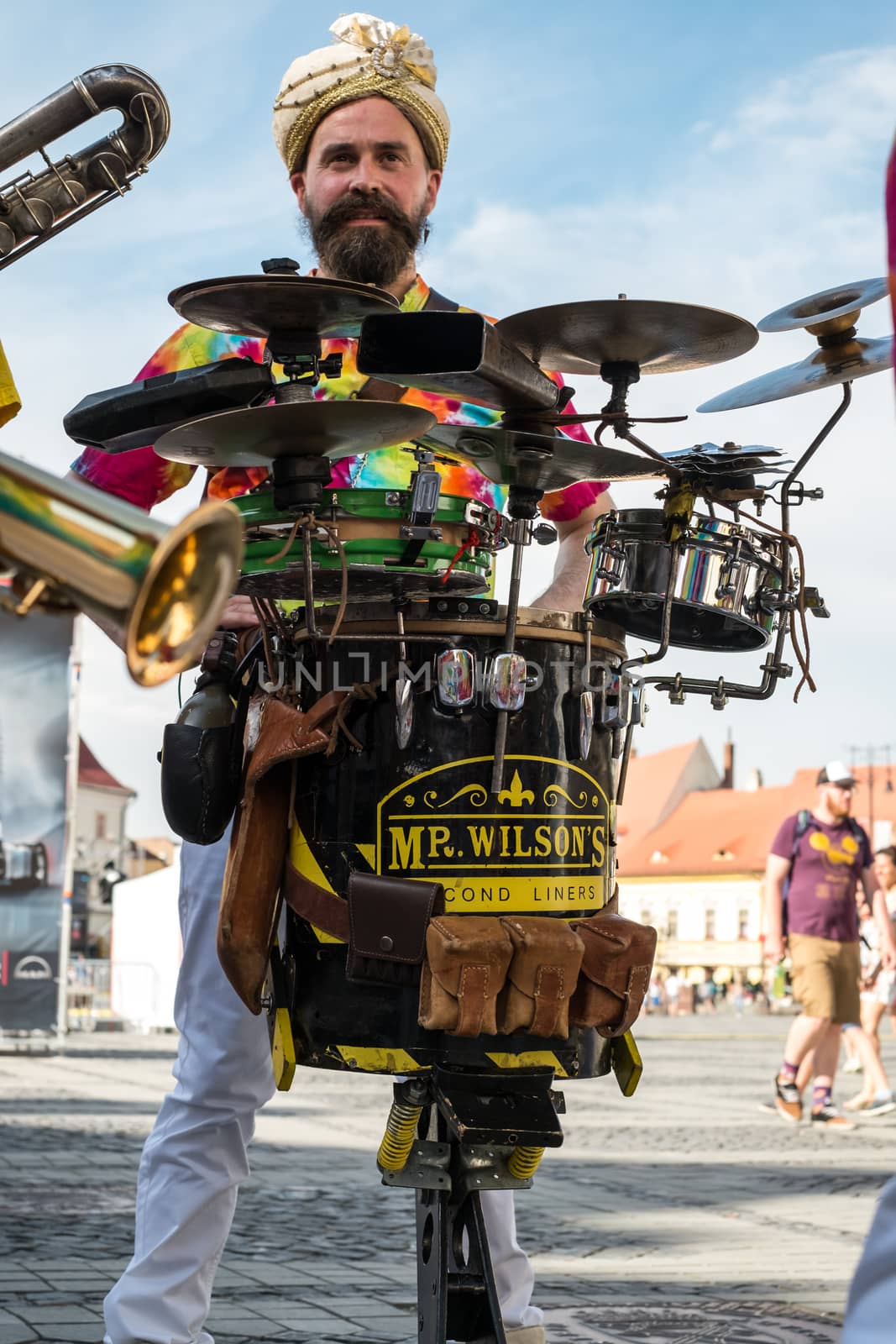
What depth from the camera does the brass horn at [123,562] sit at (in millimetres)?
1199

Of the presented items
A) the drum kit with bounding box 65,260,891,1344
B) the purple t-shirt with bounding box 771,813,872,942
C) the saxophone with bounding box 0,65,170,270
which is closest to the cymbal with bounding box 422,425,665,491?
the drum kit with bounding box 65,260,891,1344

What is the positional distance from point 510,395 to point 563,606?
0.77m

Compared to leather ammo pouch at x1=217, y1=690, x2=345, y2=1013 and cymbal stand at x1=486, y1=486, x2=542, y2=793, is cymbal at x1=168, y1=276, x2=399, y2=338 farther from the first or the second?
leather ammo pouch at x1=217, y1=690, x2=345, y2=1013

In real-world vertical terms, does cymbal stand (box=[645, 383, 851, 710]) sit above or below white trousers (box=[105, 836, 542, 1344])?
above

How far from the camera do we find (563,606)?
11.1 ft

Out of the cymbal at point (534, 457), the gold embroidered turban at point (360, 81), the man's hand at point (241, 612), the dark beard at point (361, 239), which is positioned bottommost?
the man's hand at point (241, 612)

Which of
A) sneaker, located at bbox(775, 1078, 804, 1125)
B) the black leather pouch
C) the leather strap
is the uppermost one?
the black leather pouch

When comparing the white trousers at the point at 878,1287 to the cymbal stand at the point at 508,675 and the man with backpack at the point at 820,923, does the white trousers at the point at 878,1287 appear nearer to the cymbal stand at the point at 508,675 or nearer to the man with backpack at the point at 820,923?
the cymbal stand at the point at 508,675

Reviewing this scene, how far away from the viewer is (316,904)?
8.88 ft

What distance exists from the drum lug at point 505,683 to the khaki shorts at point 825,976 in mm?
7365

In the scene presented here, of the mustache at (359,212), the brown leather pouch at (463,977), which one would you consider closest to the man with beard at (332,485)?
the mustache at (359,212)

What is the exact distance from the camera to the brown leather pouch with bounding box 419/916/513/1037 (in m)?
2.52

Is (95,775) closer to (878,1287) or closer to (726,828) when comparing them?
(726,828)

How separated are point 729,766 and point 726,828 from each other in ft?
65.2
